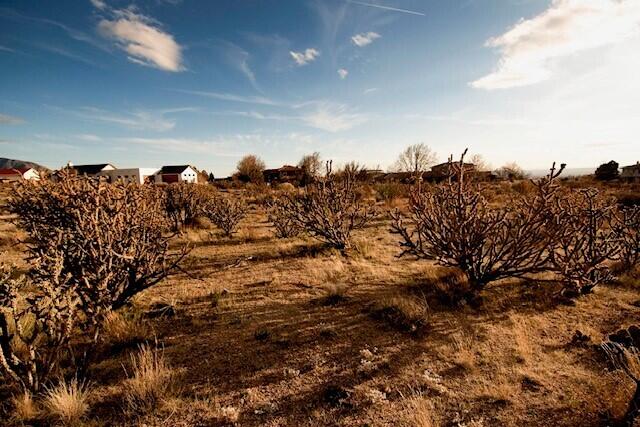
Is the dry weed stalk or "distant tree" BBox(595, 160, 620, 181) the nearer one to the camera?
the dry weed stalk

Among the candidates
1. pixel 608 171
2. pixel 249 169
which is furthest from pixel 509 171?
pixel 249 169

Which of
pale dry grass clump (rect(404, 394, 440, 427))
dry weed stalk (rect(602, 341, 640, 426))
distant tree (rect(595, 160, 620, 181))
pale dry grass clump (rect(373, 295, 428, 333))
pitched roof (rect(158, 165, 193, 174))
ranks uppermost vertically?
pitched roof (rect(158, 165, 193, 174))

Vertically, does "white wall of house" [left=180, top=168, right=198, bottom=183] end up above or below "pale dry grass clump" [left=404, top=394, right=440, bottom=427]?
above

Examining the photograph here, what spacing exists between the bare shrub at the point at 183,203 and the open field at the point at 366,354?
8837 mm

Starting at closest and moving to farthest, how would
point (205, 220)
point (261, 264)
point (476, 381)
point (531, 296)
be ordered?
point (476, 381)
point (531, 296)
point (261, 264)
point (205, 220)

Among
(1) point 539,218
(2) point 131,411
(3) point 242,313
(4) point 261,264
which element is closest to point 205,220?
(4) point 261,264

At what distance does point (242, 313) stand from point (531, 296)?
19.6ft

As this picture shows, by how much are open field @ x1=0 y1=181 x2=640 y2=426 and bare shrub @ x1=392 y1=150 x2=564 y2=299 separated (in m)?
0.86

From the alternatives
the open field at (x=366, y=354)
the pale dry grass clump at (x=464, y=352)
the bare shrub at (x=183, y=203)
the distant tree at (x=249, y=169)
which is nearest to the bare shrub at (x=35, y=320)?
the open field at (x=366, y=354)

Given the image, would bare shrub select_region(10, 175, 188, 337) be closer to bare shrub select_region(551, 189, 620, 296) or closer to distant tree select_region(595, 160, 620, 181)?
bare shrub select_region(551, 189, 620, 296)

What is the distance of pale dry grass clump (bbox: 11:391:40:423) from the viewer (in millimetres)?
3232

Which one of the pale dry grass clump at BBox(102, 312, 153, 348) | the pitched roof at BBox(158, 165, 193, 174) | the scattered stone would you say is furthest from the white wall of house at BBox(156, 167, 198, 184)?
the scattered stone

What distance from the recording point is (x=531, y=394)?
11.9 feet

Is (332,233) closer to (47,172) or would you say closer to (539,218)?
(539,218)
